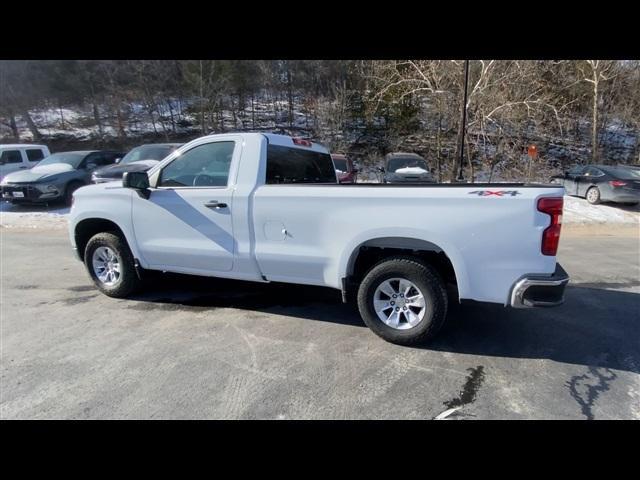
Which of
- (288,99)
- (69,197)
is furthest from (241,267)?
(288,99)

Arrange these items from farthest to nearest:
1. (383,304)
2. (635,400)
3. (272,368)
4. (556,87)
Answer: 1. (556,87)
2. (383,304)
3. (272,368)
4. (635,400)

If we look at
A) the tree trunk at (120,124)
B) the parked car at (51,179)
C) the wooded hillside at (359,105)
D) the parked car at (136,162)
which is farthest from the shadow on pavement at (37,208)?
the tree trunk at (120,124)

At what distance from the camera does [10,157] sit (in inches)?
527

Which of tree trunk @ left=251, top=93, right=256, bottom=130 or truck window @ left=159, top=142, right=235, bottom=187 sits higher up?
tree trunk @ left=251, top=93, right=256, bottom=130

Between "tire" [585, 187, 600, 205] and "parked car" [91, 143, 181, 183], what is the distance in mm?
13778

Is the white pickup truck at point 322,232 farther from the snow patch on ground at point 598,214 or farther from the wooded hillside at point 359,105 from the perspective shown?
the wooded hillside at point 359,105

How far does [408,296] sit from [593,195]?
12581 millimetres

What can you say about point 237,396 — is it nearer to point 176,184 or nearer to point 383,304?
point 383,304

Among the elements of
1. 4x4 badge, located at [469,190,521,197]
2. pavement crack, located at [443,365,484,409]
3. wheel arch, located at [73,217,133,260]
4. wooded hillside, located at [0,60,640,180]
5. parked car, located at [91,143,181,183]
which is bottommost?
pavement crack, located at [443,365,484,409]

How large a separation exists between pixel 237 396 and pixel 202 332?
118 centimetres

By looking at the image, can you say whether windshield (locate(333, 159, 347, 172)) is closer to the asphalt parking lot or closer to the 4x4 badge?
the asphalt parking lot

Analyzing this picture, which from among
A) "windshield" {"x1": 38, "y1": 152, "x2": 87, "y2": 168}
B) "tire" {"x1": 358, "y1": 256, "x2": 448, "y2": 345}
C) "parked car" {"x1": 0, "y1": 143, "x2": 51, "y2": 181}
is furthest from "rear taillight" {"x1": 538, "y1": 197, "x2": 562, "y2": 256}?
"parked car" {"x1": 0, "y1": 143, "x2": 51, "y2": 181}

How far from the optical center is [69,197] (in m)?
11.6

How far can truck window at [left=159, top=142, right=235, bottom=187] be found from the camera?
12.7 feet
